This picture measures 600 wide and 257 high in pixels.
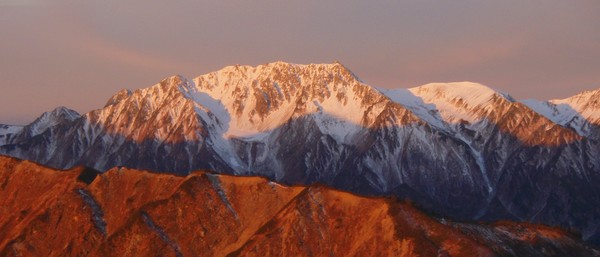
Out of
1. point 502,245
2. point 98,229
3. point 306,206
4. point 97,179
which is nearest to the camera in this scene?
point 502,245

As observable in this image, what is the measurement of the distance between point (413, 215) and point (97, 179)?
66.3 metres

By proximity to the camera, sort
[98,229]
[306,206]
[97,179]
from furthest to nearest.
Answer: [97,179]
[98,229]
[306,206]

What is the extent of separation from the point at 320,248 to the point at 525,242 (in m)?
27.7

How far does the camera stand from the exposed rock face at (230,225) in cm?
14238

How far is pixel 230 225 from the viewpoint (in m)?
164

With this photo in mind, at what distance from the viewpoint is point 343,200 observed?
15550cm

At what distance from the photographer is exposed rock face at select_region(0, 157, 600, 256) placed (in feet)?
467

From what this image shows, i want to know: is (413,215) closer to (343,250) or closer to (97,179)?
(343,250)

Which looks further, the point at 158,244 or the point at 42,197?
Result: the point at 42,197

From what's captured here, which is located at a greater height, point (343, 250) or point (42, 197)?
point (343, 250)

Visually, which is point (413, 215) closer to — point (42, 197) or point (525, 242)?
point (525, 242)

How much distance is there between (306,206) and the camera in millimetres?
154750

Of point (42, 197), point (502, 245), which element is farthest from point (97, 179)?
point (502, 245)

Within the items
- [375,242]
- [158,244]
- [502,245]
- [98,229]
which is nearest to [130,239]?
[158,244]
